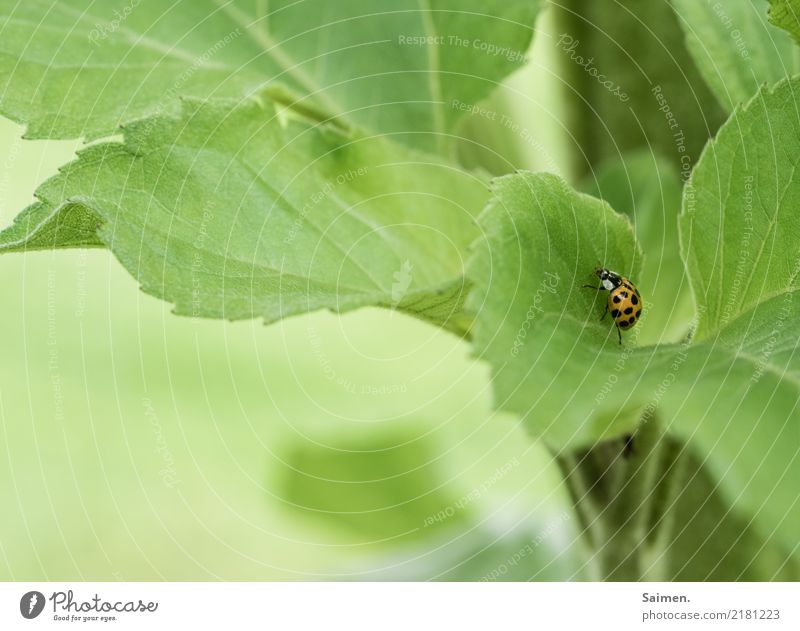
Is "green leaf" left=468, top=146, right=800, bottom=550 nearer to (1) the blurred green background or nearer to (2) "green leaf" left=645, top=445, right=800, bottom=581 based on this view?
(2) "green leaf" left=645, top=445, right=800, bottom=581

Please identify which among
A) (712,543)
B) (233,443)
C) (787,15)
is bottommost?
(712,543)

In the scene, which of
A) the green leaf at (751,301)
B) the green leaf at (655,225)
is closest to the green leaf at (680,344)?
the green leaf at (751,301)

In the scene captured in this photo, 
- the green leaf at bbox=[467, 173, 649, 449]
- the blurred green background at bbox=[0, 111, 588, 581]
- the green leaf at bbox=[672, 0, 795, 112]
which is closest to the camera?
the green leaf at bbox=[467, 173, 649, 449]

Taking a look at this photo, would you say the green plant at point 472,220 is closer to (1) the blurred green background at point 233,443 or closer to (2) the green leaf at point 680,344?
→ (2) the green leaf at point 680,344

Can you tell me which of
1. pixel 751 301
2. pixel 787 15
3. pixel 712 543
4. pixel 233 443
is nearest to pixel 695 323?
pixel 751 301

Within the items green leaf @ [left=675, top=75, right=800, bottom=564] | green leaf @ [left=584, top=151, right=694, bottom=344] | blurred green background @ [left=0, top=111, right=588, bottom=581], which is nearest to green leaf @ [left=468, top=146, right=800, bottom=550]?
green leaf @ [left=675, top=75, right=800, bottom=564]

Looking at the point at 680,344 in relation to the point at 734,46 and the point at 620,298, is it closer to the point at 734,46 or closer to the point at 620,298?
the point at 620,298
